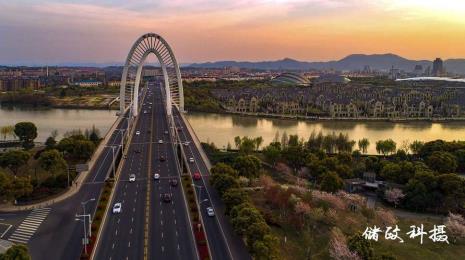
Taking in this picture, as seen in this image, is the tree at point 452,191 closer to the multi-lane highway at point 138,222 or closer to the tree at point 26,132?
the multi-lane highway at point 138,222

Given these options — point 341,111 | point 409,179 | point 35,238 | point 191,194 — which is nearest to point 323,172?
point 409,179

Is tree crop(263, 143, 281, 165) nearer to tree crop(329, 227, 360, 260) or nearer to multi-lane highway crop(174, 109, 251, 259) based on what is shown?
multi-lane highway crop(174, 109, 251, 259)

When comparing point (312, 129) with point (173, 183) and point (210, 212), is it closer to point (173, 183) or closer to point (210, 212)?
point (173, 183)

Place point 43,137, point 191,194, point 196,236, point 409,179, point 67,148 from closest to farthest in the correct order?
point 196,236 < point 191,194 < point 409,179 < point 67,148 < point 43,137

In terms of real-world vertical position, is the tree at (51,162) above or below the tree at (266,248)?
above

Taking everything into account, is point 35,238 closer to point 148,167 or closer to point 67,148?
point 148,167

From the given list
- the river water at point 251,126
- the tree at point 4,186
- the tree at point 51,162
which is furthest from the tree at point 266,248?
the river water at point 251,126

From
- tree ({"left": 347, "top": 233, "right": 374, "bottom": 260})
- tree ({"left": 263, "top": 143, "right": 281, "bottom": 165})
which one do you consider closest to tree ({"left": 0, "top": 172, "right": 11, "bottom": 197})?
tree ({"left": 347, "top": 233, "right": 374, "bottom": 260})

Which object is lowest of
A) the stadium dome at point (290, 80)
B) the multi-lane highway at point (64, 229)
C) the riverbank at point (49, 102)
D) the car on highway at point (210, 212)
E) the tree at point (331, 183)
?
the multi-lane highway at point (64, 229)
